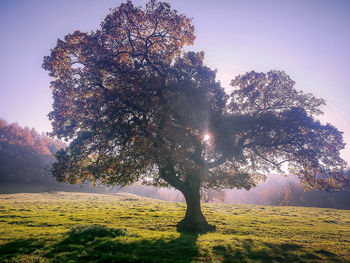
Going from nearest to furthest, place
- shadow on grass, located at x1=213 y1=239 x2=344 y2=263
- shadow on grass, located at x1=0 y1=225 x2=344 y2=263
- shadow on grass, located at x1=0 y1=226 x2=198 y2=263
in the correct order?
shadow on grass, located at x1=0 y1=226 x2=198 y2=263 < shadow on grass, located at x1=0 y1=225 x2=344 y2=263 < shadow on grass, located at x1=213 y1=239 x2=344 y2=263

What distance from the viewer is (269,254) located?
1166 centimetres

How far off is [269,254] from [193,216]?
27.5 feet

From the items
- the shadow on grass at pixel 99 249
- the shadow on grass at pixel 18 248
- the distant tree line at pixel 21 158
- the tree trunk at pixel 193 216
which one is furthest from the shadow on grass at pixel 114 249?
the distant tree line at pixel 21 158

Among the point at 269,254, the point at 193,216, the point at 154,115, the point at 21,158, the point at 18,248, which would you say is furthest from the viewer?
the point at 21,158

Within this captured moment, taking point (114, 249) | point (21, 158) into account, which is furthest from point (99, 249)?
point (21, 158)

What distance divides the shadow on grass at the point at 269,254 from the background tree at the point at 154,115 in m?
6.13

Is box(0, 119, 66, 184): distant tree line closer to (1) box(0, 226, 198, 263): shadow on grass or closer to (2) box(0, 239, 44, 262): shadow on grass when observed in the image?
(2) box(0, 239, 44, 262): shadow on grass

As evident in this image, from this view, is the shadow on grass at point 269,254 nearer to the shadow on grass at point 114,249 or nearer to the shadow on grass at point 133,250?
the shadow on grass at point 133,250

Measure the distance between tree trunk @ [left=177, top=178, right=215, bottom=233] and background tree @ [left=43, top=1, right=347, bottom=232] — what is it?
10cm

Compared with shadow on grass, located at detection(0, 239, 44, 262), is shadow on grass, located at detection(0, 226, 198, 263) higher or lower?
higher

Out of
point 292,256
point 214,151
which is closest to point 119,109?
point 214,151

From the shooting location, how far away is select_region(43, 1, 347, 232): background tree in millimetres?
15516

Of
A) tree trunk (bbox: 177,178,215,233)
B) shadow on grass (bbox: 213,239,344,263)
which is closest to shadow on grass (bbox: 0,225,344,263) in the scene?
shadow on grass (bbox: 213,239,344,263)

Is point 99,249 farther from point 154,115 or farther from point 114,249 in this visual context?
point 154,115
